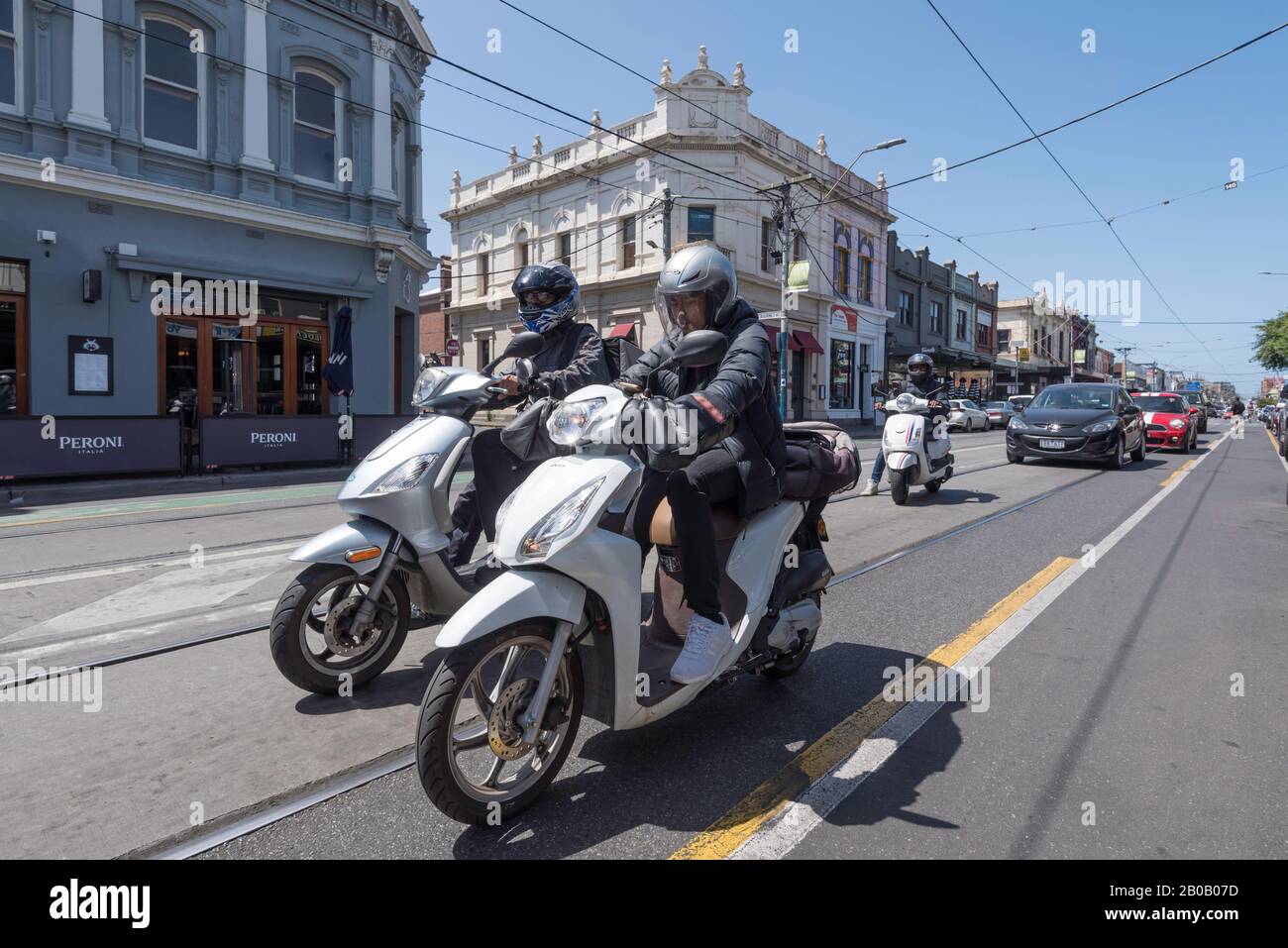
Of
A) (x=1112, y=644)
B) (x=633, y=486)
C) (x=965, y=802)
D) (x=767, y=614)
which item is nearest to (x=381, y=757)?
(x=633, y=486)

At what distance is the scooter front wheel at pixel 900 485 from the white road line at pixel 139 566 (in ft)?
22.1

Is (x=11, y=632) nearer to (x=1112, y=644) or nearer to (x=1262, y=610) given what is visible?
(x=1112, y=644)

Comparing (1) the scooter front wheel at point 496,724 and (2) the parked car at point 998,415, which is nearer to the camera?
(1) the scooter front wheel at point 496,724

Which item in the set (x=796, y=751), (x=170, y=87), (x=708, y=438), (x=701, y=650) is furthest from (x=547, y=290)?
(x=170, y=87)

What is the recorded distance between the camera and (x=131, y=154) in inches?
561

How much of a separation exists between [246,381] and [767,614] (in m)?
15.8

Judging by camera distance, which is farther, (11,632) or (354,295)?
(354,295)

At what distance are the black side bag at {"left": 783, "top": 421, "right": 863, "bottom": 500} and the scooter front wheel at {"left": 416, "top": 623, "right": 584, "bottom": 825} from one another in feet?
4.62

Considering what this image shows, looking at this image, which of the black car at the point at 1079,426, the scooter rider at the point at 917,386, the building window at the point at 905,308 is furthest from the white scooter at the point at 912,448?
the building window at the point at 905,308

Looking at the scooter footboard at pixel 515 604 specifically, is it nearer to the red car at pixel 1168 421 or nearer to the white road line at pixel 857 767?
the white road line at pixel 857 767

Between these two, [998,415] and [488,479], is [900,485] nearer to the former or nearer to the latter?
[488,479]

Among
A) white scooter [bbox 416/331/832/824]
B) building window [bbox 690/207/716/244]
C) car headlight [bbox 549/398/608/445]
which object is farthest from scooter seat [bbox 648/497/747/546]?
building window [bbox 690/207/716/244]

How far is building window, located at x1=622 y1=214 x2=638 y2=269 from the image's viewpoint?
2972 cm

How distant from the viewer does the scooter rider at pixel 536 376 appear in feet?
13.3
